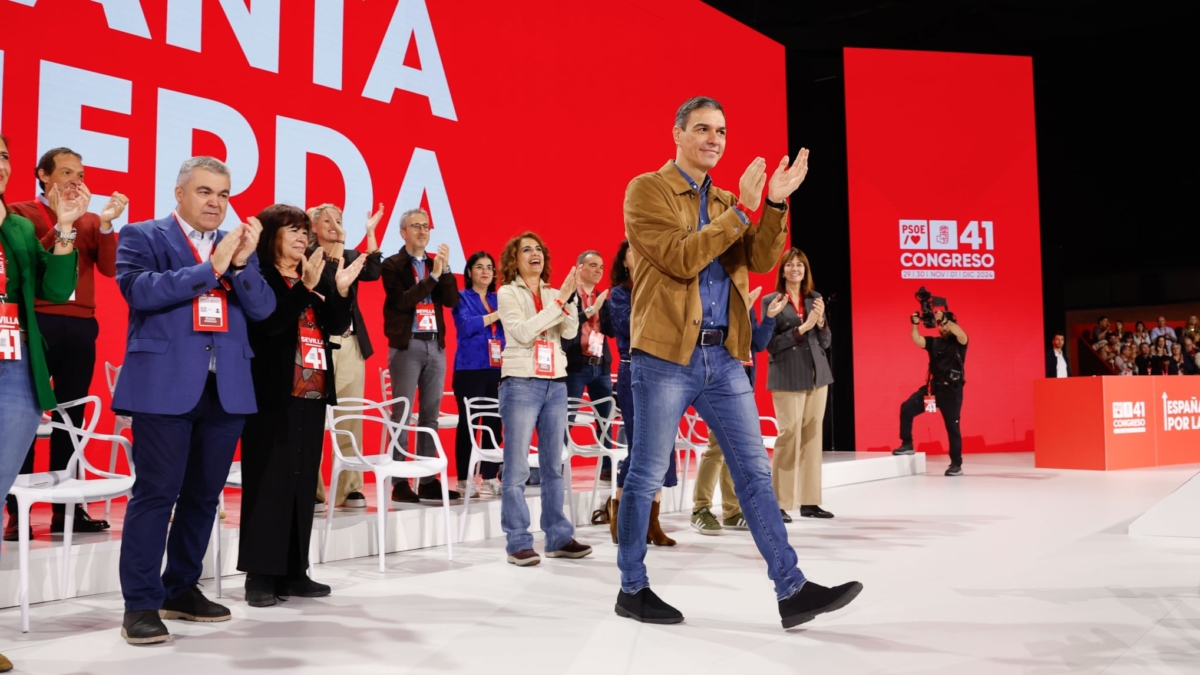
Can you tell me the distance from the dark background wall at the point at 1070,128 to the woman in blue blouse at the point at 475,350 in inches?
242

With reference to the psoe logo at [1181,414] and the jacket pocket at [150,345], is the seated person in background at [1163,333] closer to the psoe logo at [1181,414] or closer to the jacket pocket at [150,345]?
the psoe logo at [1181,414]

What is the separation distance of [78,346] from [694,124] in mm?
2636

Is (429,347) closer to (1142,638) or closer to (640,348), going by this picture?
(640,348)

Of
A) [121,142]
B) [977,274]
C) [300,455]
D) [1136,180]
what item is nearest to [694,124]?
[300,455]

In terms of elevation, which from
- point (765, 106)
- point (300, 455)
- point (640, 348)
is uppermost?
point (765, 106)

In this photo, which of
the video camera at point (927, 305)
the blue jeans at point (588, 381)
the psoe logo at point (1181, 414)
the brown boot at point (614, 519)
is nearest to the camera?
the brown boot at point (614, 519)

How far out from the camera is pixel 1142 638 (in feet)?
8.30

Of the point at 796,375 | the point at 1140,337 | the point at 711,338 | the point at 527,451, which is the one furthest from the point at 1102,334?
the point at 711,338

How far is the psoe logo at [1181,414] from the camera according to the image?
8.73 m

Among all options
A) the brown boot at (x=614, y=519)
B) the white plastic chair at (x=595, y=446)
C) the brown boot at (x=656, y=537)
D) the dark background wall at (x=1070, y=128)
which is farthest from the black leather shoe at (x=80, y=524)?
the dark background wall at (x=1070, y=128)

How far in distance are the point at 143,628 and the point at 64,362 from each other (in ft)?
5.30

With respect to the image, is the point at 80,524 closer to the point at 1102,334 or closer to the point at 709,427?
the point at 709,427

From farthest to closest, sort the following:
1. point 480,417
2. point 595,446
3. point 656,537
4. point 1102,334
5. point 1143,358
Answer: point 1102,334 → point 1143,358 → point 480,417 → point 595,446 → point 656,537

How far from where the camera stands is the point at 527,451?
3.91 m
